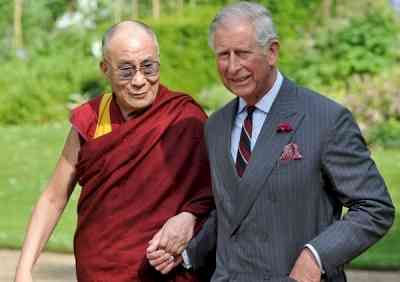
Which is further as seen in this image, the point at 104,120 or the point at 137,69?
the point at 104,120

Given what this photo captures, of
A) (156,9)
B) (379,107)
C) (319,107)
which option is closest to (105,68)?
(319,107)

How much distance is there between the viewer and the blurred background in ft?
50.5

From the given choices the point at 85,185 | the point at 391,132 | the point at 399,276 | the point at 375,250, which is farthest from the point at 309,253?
the point at 391,132

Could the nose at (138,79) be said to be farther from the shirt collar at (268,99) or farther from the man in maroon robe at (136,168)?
the shirt collar at (268,99)

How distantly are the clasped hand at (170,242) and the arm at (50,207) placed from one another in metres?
0.52

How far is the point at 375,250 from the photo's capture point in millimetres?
9781

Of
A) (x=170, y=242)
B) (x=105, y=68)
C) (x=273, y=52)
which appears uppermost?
(x=273, y=52)

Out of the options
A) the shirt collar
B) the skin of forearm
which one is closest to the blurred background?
the skin of forearm

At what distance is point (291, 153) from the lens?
397cm

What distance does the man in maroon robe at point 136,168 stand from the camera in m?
4.52

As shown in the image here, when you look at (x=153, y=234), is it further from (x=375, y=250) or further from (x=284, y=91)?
(x=375, y=250)

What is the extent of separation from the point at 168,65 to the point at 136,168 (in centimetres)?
1732

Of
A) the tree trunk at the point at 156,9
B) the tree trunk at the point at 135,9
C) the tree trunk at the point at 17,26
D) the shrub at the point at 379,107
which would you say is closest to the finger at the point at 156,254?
the shrub at the point at 379,107

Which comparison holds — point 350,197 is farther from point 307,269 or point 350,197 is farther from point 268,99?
point 268,99
